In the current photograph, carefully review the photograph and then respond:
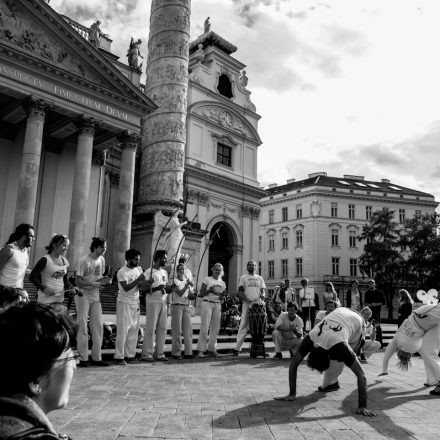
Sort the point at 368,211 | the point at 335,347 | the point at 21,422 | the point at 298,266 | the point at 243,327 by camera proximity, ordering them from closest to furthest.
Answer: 1. the point at 21,422
2. the point at 335,347
3. the point at 243,327
4. the point at 298,266
5. the point at 368,211

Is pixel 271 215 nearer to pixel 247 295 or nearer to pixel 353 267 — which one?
pixel 353 267

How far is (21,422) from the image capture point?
4.06 ft

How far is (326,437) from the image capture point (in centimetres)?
388

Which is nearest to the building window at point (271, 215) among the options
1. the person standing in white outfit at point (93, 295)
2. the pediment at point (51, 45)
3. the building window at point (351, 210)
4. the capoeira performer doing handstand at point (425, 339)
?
the building window at point (351, 210)

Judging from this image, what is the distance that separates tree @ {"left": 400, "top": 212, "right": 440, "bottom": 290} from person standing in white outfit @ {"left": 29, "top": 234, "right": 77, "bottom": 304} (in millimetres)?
40186

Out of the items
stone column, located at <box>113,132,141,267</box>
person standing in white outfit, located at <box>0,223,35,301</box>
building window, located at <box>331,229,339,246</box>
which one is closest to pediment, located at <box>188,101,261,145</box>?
stone column, located at <box>113,132,141,267</box>

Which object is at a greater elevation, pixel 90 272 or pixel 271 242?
pixel 271 242

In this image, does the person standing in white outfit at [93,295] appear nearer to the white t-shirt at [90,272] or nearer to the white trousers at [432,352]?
the white t-shirt at [90,272]

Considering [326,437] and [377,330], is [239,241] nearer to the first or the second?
[377,330]

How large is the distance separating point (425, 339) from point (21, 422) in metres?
6.82

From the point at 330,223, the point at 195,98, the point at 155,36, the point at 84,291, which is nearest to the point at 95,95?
the point at 155,36

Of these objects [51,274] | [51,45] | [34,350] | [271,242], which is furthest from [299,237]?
[34,350]

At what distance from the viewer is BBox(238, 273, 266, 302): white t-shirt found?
10.6m

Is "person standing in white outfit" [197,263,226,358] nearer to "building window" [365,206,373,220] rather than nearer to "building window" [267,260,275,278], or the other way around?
"building window" [267,260,275,278]
